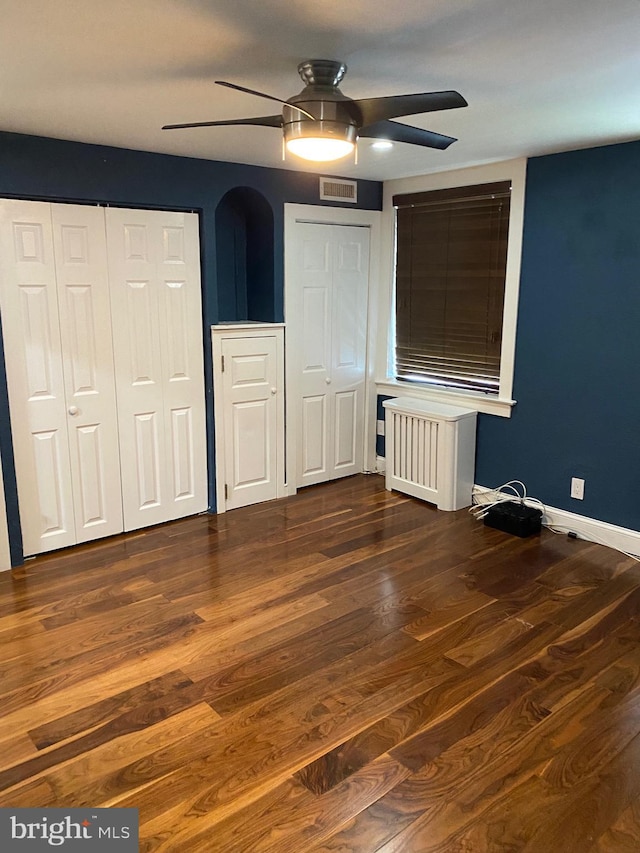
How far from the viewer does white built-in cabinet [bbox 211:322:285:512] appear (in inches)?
169

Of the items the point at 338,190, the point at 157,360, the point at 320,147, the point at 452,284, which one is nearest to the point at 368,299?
the point at 452,284

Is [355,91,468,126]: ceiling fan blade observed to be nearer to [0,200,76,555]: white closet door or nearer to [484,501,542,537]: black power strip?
[0,200,76,555]: white closet door

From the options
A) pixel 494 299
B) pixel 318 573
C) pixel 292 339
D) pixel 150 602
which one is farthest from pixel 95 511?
pixel 494 299

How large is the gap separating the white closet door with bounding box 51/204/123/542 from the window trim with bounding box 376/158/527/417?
220cm

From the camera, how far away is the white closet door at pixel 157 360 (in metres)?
3.78

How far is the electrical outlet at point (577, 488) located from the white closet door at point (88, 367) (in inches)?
111

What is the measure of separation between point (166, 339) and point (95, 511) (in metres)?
1.14

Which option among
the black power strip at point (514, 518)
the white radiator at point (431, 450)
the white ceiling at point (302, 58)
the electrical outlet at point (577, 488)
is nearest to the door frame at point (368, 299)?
the white radiator at point (431, 450)

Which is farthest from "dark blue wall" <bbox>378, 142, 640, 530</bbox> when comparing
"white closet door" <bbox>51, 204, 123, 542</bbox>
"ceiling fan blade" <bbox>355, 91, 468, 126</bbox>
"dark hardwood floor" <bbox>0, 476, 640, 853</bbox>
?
"white closet door" <bbox>51, 204, 123, 542</bbox>

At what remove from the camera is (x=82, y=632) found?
292 centimetres

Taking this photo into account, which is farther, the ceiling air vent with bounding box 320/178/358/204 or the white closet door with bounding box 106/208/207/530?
the ceiling air vent with bounding box 320/178/358/204

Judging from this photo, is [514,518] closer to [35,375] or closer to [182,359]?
[182,359]

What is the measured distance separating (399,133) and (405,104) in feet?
1.04

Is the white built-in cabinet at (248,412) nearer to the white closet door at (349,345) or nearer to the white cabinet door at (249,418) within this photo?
the white cabinet door at (249,418)
